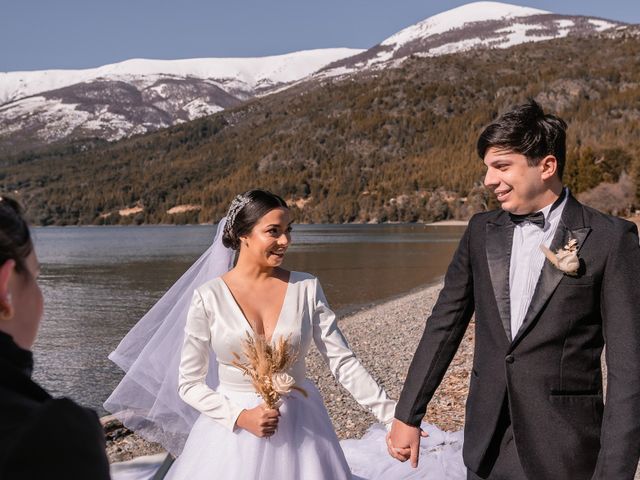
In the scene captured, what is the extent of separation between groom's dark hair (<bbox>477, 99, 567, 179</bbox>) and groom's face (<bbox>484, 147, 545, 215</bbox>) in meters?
0.03

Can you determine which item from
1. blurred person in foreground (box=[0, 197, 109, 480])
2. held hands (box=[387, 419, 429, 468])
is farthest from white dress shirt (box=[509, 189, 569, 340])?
blurred person in foreground (box=[0, 197, 109, 480])

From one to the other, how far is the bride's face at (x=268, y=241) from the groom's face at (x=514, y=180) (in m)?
1.35

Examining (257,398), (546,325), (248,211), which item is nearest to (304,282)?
(248,211)

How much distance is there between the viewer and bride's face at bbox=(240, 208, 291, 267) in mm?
4008

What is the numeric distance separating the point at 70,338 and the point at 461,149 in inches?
6129

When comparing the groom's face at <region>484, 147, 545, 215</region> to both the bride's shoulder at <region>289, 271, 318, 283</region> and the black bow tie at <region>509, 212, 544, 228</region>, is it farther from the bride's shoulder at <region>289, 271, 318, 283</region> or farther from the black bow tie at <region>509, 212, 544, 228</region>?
the bride's shoulder at <region>289, 271, 318, 283</region>

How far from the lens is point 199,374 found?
389 centimetres

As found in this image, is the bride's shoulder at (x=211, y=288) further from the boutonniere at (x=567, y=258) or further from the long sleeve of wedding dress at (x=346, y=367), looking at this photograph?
the boutonniere at (x=567, y=258)

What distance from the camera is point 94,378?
617 inches

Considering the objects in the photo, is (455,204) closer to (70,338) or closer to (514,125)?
(70,338)

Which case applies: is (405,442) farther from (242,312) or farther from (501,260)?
(242,312)

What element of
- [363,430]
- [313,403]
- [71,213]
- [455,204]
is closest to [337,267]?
[363,430]

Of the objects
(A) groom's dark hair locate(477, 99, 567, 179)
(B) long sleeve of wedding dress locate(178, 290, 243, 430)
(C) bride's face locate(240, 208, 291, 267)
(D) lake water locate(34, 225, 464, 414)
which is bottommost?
(D) lake water locate(34, 225, 464, 414)

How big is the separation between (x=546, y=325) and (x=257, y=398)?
1683mm
